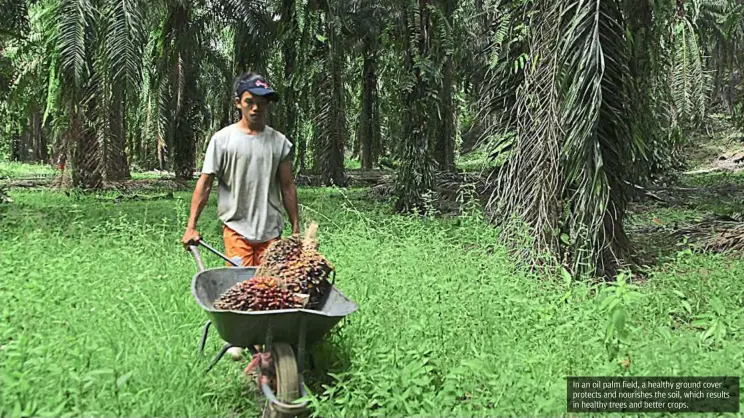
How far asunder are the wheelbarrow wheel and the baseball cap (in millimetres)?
1658

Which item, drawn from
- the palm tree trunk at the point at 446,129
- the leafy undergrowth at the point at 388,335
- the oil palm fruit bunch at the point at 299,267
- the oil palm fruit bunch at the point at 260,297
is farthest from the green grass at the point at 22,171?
the oil palm fruit bunch at the point at 260,297

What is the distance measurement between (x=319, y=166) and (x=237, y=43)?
10.8 ft

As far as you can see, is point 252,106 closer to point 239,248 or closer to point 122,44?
point 239,248

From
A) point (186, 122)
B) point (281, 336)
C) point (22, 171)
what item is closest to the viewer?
point (281, 336)

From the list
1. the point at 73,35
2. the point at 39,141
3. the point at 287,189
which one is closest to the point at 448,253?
the point at 287,189

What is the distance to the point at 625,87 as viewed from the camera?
5.79 m

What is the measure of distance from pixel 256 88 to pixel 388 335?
174 cm

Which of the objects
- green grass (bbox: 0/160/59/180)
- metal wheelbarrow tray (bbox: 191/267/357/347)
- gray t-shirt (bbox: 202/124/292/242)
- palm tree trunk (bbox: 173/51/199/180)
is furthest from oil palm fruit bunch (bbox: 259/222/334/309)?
green grass (bbox: 0/160/59/180)

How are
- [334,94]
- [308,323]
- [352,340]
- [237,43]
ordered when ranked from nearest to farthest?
[308,323]
[352,340]
[334,94]
[237,43]

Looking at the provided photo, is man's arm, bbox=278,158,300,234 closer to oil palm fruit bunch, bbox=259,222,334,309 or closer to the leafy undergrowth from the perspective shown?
oil palm fruit bunch, bbox=259,222,334,309

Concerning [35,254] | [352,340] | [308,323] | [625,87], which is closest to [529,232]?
[625,87]

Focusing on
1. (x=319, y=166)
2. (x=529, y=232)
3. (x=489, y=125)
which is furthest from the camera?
(x=319, y=166)

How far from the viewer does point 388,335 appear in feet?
12.5

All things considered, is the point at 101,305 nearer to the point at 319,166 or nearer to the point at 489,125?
the point at 489,125
